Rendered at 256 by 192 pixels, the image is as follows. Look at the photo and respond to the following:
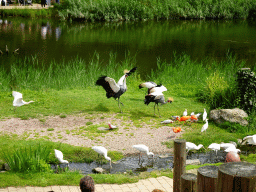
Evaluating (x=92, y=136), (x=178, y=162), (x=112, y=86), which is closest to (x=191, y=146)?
(x=92, y=136)

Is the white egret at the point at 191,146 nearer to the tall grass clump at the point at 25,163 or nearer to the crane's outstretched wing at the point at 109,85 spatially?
the tall grass clump at the point at 25,163

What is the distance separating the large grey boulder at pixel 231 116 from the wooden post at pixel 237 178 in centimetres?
653

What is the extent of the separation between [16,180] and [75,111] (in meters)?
4.45

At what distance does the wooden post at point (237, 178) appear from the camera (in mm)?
2322

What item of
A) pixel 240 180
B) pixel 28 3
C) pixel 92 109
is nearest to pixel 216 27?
pixel 28 3

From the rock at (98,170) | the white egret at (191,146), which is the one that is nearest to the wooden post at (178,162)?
the rock at (98,170)

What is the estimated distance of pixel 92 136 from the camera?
26.2 ft

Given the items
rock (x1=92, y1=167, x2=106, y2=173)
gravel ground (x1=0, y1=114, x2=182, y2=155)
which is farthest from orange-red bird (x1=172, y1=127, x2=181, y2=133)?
rock (x1=92, y1=167, x2=106, y2=173)

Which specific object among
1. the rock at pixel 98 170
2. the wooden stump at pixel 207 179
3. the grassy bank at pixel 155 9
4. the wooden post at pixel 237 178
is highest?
the grassy bank at pixel 155 9

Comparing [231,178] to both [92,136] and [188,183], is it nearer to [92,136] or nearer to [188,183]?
[188,183]

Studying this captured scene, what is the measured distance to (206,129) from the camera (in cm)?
865

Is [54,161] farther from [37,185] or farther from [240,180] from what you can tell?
[240,180]

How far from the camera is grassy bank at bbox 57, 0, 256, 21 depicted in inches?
1281

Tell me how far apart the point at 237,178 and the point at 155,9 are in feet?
112
